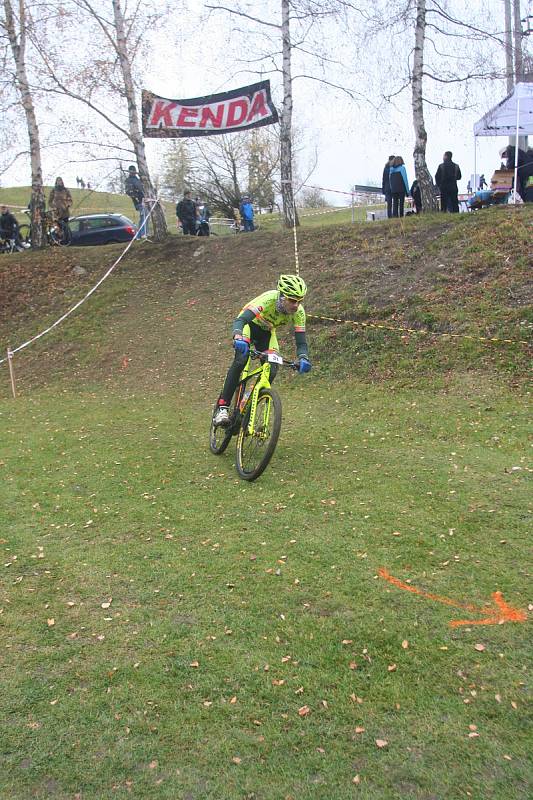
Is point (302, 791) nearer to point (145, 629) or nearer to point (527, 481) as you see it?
point (145, 629)

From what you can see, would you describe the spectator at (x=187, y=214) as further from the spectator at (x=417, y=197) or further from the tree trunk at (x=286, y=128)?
the spectator at (x=417, y=197)

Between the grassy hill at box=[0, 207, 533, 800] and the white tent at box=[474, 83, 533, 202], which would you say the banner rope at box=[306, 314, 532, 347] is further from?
the white tent at box=[474, 83, 533, 202]

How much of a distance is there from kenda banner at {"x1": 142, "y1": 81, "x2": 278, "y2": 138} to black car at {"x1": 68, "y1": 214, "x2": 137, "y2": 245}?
5830 mm

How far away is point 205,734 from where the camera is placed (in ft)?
11.5

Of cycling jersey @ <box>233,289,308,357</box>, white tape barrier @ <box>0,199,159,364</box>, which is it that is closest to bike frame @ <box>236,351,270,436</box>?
cycling jersey @ <box>233,289,308,357</box>

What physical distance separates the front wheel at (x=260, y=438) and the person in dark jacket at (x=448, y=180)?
1259cm

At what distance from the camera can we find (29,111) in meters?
19.6

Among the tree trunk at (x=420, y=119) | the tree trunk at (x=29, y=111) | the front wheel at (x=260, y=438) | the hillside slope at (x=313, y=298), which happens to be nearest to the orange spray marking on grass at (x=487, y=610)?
the front wheel at (x=260, y=438)

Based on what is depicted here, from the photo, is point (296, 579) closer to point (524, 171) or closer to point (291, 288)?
point (291, 288)

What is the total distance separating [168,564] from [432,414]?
5335mm

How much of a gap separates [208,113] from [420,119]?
627cm

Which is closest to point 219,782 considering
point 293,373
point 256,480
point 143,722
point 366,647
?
point 143,722

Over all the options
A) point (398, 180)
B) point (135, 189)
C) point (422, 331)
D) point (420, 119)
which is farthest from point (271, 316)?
point (135, 189)

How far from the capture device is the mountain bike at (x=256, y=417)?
23.1ft
